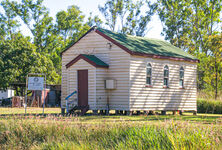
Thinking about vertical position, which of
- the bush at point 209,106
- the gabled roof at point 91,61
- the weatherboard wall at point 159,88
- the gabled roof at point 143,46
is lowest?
the bush at point 209,106

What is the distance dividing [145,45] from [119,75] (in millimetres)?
3947

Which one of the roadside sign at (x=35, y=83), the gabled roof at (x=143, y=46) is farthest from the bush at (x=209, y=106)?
the roadside sign at (x=35, y=83)

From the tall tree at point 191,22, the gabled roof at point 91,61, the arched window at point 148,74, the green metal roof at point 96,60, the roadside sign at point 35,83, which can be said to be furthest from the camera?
the tall tree at point 191,22

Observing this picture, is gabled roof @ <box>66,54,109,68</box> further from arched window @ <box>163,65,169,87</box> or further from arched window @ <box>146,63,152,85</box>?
arched window @ <box>163,65,169,87</box>

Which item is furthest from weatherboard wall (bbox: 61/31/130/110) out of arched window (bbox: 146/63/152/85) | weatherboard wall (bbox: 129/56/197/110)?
arched window (bbox: 146/63/152/85)

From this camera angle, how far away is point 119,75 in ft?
79.9

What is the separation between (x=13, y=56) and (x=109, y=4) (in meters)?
20.6

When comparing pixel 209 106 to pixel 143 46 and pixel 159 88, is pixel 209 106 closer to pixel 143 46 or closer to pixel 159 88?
pixel 159 88

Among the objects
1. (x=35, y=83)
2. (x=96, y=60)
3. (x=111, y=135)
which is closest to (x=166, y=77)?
(x=96, y=60)

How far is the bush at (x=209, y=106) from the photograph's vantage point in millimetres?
31625

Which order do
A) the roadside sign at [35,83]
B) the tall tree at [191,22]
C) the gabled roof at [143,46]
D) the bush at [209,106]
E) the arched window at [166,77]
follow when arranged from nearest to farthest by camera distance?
the roadside sign at [35,83]
the gabled roof at [143,46]
the arched window at [166,77]
the bush at [209,106]
the tall tree at [191,22]

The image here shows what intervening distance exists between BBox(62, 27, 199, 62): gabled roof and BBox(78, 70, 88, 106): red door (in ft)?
8.99

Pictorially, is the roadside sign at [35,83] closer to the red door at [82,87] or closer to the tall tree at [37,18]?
the red door at [82,87]

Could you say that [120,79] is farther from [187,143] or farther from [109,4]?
[109,4]
